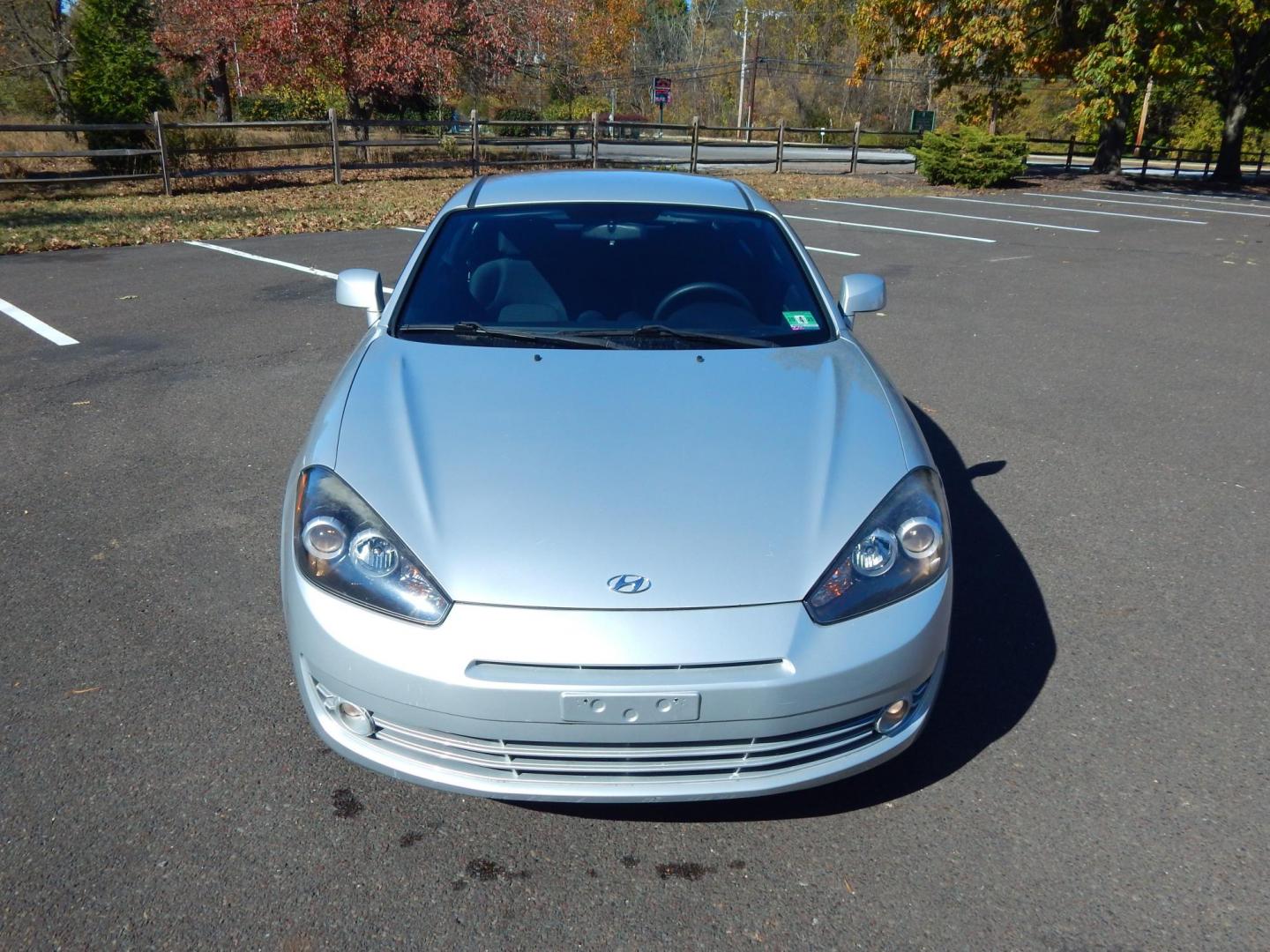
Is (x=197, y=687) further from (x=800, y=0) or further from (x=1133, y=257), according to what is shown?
(x=800, y=0)

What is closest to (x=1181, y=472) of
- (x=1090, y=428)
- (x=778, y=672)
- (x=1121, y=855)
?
(x=1090, y=428)

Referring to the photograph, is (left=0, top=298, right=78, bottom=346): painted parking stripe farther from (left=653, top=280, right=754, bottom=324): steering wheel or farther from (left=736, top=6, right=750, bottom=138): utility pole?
(left=736, top=6, right=750, bottom=138): utility pole

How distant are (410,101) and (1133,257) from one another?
80.9 feet

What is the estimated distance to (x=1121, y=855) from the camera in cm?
240

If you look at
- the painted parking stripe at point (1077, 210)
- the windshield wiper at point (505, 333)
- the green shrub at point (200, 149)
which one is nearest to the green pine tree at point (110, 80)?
the green shrub at point (200, 149)

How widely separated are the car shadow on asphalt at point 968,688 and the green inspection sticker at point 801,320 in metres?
1.05

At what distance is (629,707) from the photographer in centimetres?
211

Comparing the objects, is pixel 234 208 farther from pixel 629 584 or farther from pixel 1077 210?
pixel 1077 210

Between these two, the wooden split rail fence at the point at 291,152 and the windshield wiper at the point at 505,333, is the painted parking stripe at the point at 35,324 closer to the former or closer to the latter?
the windshield wiper at the point at 505,333

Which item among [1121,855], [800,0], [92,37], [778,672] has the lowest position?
[1121,855]

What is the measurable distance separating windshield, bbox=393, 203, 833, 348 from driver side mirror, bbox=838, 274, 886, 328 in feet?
0.78

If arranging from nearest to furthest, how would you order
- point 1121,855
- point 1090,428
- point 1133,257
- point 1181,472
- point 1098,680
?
point 1121,855, point 1098,680, point 1181,472, point 1090,428, point 1133,257

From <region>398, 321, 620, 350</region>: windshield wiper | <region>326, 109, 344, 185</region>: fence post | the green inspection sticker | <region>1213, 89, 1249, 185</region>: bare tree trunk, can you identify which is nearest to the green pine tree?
<region>326, 109, 344, 185</region>: fence post

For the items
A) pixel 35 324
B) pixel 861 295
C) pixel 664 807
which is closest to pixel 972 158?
pixel 35 324
